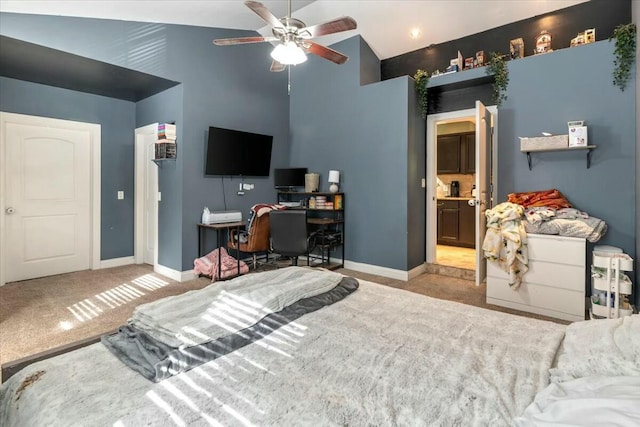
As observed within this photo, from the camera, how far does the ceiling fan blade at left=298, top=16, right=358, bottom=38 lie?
243 cm

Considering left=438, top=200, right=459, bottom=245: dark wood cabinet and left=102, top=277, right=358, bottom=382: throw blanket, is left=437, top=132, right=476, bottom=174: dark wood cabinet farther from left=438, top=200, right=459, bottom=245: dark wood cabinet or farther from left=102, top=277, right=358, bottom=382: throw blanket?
left=102, top=277, right=358, bottom=382: throw blanket

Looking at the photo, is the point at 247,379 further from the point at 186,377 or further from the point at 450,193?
the point at 450,193

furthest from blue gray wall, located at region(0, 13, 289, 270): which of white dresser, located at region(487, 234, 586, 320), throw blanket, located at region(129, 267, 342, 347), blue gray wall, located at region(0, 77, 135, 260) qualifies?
white dresser, located at region(487, 234, 586, 320)

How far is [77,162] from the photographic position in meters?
4.61

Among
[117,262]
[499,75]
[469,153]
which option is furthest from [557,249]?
[117,262]

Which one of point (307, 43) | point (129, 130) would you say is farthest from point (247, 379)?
point (129, 130)

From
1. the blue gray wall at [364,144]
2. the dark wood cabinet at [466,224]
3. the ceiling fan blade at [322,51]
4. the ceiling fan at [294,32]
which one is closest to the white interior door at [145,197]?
the blue gray wall at [364,144]

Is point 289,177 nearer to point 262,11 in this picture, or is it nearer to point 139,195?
point 139,195

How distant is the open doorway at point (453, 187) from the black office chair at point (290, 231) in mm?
1914

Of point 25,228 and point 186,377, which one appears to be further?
point 25,228

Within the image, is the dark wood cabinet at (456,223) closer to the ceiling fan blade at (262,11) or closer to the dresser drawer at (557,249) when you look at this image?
the dresser drawer at (557,249)

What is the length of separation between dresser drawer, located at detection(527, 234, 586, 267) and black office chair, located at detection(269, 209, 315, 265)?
2.43 metres

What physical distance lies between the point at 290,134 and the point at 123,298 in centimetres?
346

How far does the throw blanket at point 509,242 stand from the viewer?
3.11 m
